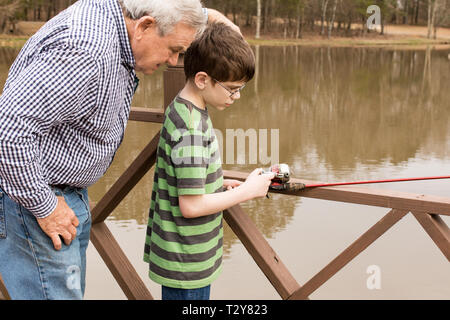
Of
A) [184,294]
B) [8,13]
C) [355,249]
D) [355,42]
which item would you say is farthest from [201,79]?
[355,42]

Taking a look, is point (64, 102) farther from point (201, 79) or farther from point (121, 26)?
point (201, 79)

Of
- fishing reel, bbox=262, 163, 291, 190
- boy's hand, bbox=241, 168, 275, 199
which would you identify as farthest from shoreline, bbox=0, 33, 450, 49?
boy's hand, bbox=241, 168, 275, 199

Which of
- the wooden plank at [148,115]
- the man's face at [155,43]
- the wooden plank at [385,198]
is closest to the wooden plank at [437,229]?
the wooden plank at [385,198]

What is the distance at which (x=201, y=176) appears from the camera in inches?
55.8

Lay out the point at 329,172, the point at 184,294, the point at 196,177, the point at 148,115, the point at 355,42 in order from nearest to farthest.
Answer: the point at 196,177
the point at 184,294
the point at 148,115
the point at 329,172
the point at 355,42

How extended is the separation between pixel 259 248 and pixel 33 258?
0.71m

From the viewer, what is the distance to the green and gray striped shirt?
1418 millimetres

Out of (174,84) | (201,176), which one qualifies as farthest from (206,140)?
(174,84)

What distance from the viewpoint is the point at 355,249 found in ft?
5.54

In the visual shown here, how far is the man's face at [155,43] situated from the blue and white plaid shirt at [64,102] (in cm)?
3

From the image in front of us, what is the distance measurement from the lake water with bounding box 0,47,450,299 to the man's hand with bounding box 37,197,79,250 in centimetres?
51

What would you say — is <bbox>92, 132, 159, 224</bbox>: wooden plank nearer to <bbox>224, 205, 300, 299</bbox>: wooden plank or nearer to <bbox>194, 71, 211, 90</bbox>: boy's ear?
<bbox>224, 205, 300, 299</bbox>: wooden plank

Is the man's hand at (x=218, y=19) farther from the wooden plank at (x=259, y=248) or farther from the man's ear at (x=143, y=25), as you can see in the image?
the wooden plank at (x=259, y=248)
